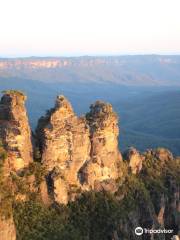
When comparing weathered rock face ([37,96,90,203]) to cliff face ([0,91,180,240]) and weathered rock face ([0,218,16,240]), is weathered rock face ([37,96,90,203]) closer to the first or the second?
cliff face ([0,91,180,240])

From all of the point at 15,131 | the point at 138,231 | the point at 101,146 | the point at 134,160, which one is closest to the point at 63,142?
the point at 15,131

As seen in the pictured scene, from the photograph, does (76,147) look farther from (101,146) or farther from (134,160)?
(134,160)

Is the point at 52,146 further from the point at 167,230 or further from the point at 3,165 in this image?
the point at 167,230

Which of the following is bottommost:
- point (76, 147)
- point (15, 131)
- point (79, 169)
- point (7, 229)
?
point (7, 229)

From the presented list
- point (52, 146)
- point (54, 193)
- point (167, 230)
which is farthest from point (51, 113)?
point (167, 230)

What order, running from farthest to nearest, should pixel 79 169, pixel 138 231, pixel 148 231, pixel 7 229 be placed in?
1. pixel 148 231
2. pixel 138 231
3. pixel 79 169
4. pixel 7 229

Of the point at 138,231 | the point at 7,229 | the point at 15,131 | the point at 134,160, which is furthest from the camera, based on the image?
the point at 134,160
